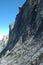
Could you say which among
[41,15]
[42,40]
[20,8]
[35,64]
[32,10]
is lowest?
[35,64]

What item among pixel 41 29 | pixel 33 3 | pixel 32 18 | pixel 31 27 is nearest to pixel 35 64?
pixel 41 29

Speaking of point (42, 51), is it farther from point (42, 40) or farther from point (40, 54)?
point (42, 40)

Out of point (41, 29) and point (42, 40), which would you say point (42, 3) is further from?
point (42, 40)

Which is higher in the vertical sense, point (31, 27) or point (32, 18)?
point (32, 18)

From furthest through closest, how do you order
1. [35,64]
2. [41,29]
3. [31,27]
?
Result: [31,27] < [41,29] < [35,64]

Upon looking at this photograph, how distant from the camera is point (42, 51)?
29.8 meters

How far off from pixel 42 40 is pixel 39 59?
9.26 meters

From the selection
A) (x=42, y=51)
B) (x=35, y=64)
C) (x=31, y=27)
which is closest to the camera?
(x=35, y=64)

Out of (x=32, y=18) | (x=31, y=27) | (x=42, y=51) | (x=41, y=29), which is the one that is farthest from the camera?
(x=32, y=18)

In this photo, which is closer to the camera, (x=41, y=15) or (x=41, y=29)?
(x=41, y=29)

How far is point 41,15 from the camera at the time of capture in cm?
4791

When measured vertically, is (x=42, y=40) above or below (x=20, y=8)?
below

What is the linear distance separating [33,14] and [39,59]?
115 ft

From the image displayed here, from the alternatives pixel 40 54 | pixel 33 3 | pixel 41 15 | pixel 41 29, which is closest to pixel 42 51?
pixel 40 54
